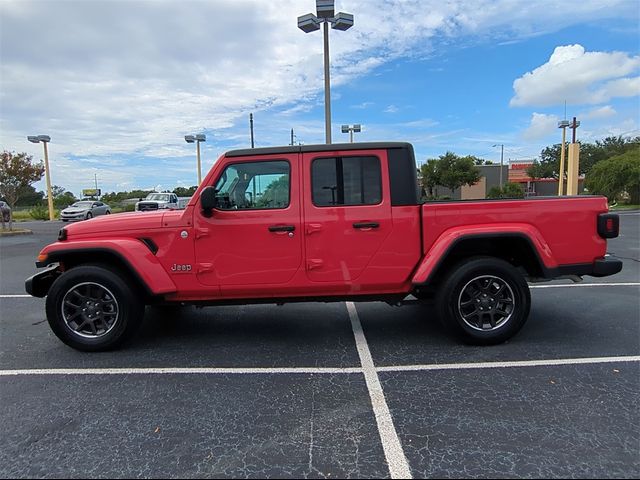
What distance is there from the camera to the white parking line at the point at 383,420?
8.17 ft

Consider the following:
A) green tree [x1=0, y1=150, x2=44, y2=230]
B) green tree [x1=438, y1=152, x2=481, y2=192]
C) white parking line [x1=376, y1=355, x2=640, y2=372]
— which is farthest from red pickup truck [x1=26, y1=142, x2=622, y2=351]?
green tree [x1=438, y1=152, x2=481, y2=192]

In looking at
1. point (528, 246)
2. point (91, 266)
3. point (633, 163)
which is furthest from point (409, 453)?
point (633, 163)

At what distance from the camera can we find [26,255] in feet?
38.9

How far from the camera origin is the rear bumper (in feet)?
14.1

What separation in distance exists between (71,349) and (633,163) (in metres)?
39.5

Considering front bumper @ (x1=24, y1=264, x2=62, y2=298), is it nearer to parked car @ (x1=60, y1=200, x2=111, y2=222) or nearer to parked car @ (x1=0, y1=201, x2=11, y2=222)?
parked car @ (x1=0, y1=201, x2=11, y2=222)

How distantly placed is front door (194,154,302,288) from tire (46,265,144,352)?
2.52 feet

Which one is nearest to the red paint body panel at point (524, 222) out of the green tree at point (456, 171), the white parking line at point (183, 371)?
the white parking line at point (183, 371)

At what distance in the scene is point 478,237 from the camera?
162 inches

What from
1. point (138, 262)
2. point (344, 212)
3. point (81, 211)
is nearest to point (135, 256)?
point (138, 262)

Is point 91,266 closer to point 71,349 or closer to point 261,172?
point 71,349

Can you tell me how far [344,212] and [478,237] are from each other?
129 cm

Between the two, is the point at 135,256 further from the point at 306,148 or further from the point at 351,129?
the point at 351,129

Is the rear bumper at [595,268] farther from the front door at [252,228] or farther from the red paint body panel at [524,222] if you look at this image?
the front door at [252,228]
